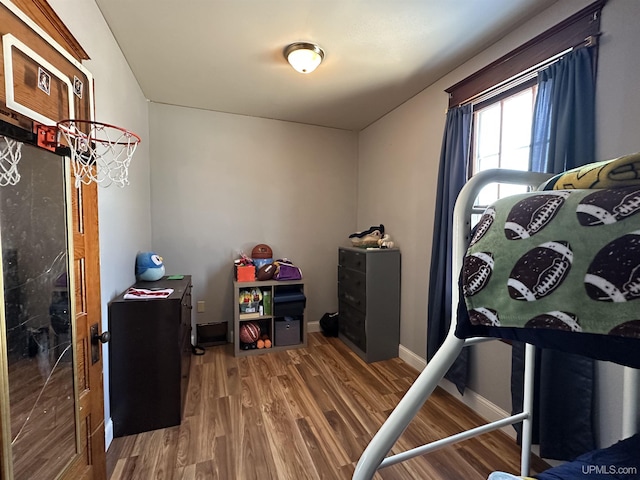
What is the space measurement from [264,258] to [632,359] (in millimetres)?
2724

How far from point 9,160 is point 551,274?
1.40 meters

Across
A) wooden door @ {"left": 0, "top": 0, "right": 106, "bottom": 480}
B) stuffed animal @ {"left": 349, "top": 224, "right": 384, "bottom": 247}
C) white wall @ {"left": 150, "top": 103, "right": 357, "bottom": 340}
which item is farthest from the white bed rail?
white wall @ {"left": 150, "top": 103, "right": 357, "bottom": 340}

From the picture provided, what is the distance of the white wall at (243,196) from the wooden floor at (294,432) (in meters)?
1.00

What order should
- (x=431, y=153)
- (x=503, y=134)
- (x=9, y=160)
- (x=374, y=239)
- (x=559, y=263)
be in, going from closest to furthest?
(x=559, y=263), (x=9, y=160), (x=503, y=134), (x=431, y=153), (x=374, y=239)

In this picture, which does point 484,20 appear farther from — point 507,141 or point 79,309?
point 79,309

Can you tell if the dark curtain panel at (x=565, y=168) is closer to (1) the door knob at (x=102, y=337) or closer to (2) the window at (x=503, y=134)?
(2) the window at (x=503, y=134)

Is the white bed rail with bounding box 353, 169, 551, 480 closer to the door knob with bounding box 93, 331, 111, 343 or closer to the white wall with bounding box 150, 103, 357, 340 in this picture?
the door knob with bounding box 93, 331, 111, 343

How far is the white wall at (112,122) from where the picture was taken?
4.44 feet

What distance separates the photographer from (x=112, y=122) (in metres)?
1.70

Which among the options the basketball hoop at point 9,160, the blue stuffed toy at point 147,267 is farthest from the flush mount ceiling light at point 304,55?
the blue stuffed toy at point 147,267

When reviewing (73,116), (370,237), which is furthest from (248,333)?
(73,116)

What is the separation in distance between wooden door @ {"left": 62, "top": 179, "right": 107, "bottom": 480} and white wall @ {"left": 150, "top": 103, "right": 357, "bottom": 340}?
5.23 feet

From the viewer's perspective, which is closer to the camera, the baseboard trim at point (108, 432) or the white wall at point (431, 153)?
the white wall at point (431, 153)

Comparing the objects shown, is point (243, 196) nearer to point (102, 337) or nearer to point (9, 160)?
point (102, 337)
